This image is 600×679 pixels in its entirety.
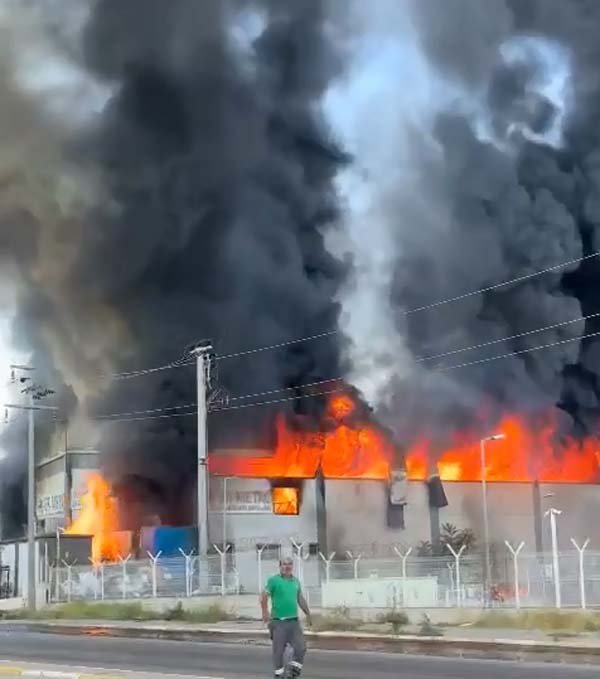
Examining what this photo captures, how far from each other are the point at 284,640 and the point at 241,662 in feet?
16.2

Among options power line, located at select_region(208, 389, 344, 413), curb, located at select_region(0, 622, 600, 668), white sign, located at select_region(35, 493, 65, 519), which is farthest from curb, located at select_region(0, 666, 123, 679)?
white sign, located at select_region(35, 493, 65, 519)

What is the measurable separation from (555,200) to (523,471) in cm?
1617

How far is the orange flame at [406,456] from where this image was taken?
2336 inches

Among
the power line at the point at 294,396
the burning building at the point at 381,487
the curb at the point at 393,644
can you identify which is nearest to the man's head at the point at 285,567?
the curb at the point at 393,644

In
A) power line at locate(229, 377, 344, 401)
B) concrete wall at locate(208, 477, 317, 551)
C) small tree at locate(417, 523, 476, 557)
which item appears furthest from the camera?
power line at locate(229, 377, 344, 401)

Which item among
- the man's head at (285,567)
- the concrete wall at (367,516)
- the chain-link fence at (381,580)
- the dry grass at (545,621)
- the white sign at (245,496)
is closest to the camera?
the man's head at (285,567)

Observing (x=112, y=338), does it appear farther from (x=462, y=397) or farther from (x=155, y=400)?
(x=462, y=397)

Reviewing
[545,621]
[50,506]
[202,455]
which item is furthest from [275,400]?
[545,621]

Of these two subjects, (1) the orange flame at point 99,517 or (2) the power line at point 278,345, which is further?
(2) the power line at point 278,345

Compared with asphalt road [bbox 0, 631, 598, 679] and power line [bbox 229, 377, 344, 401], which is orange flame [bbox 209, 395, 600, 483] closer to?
power line [bbox 229, 377, 344, 401]

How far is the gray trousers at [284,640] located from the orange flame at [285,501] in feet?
144

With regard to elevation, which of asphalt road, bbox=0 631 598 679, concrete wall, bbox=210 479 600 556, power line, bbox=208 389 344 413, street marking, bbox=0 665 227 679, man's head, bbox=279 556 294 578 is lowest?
asphalt road, bbox=0 631 598 679

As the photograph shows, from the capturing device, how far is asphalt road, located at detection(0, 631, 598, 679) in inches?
578

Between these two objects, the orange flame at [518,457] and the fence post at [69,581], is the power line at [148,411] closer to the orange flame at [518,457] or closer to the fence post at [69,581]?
the orange flame at [518,457]
